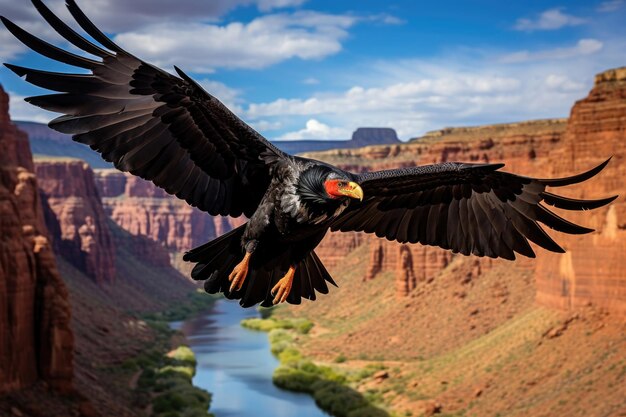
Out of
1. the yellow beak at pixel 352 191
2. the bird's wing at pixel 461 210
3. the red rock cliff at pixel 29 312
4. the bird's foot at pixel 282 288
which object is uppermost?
the yellow beak at pixel 352 191

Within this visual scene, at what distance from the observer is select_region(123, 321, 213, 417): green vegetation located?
180 feet

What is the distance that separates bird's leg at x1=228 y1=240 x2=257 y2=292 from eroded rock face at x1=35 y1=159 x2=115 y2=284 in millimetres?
112536

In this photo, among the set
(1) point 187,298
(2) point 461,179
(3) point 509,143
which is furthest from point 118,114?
(1) point 187,298

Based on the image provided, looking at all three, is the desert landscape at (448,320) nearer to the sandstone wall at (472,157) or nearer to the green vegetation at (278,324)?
the sandstone wall at (472,157)

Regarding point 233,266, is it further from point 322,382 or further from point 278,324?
point 278,324

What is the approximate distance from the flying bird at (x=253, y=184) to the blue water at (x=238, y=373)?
1815 inches

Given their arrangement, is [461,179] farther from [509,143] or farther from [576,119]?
[509,143]

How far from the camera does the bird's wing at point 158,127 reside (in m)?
8.01

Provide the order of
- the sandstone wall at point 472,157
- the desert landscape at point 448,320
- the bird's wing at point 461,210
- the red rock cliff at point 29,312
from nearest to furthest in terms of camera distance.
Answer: the bird's wing at point 461,210 < the red rock cliff at point 29,312 < the desert landscape at point 448,320 < the sandstone wall at point 472,157

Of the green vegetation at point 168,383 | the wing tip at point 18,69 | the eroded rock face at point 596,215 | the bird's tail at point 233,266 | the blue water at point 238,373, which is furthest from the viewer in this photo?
the blue water at point 238,373

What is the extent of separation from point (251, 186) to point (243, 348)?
7993 cm

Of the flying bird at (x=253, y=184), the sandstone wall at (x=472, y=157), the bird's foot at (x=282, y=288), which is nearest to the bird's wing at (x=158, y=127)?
the flying bird at (x=253, y=184)

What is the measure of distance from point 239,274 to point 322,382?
56847mm

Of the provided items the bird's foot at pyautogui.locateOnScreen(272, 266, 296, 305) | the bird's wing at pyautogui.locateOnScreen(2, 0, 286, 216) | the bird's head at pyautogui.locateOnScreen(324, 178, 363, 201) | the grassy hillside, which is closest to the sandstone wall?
the grassy hillside
